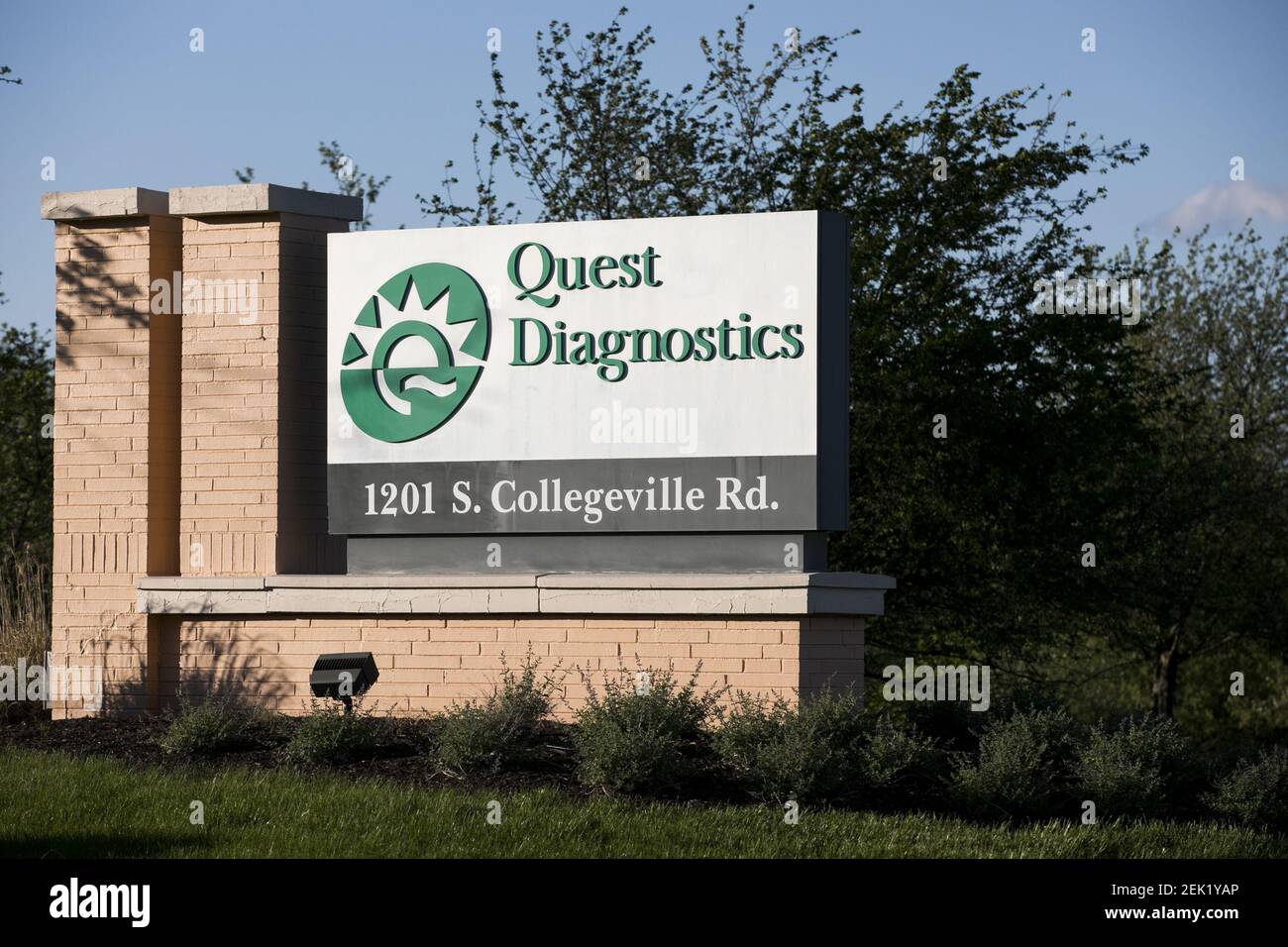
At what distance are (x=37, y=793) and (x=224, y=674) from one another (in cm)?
253

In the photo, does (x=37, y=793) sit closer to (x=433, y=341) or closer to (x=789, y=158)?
(x=433, y=341)

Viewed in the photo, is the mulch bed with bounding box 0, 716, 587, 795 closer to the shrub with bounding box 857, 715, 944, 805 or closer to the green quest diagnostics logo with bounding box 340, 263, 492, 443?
the shrub with bounding box 857, 715, 944, 805

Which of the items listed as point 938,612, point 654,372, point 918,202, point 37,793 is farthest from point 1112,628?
point 37,793

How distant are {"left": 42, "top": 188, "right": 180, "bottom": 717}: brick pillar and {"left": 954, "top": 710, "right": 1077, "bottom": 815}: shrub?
6392mm

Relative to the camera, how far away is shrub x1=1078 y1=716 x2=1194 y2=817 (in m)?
9.80

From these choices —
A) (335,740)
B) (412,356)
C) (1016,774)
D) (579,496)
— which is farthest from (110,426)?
(1016,774)

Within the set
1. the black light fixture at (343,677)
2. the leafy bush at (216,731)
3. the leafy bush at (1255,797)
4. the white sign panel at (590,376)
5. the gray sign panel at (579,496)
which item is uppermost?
the white sign panel at (590,376)

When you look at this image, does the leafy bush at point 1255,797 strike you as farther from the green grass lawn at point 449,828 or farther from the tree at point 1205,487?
the tree at point 1205,487

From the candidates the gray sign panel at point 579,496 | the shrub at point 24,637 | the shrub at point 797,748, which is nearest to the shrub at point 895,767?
the shrub at point 797,748

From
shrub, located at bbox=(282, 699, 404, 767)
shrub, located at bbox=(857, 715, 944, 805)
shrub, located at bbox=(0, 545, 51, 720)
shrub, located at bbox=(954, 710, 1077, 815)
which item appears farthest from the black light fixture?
shrub, located at bbox=(954, 710, 1077, 815)

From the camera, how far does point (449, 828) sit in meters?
8.53

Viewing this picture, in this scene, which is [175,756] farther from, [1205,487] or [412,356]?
[1205,487]

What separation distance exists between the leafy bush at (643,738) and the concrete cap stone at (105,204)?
17.9 ft

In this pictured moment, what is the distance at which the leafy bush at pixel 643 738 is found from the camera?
9.39 metres
